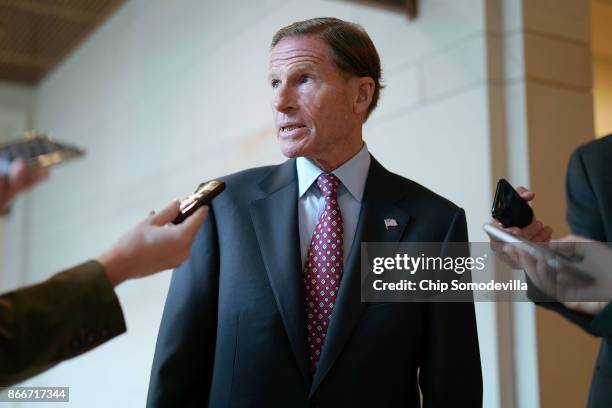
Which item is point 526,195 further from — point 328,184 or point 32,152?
point 32,152

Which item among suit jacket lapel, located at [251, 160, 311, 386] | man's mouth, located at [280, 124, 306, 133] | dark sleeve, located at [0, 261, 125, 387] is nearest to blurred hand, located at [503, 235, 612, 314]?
suit jacket lapel, located at [251, 160, 311, 386]

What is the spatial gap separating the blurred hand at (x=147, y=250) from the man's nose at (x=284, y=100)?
2.61 feet

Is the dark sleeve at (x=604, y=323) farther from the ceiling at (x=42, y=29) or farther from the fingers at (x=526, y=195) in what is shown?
the ceiling at (x=42, y=29)

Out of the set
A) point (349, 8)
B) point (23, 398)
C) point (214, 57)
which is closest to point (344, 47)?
point (23, 398)

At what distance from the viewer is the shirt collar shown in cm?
250

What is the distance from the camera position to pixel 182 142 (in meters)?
6.88

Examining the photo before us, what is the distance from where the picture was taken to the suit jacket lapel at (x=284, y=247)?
89.3 inches

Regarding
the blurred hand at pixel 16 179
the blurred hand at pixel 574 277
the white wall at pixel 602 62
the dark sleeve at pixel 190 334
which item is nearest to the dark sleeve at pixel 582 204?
the blurred hand at pixel 574 277

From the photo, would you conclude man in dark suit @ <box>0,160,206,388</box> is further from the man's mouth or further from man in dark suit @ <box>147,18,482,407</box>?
the man's mouth

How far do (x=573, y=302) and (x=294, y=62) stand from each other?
3.39 ft

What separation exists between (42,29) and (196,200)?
287 inches

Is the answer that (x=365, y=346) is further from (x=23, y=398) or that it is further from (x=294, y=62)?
(x=23, y=398)

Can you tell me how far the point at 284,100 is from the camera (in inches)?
97.0

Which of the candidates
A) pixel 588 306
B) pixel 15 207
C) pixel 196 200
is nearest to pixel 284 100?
pixel 196 200
